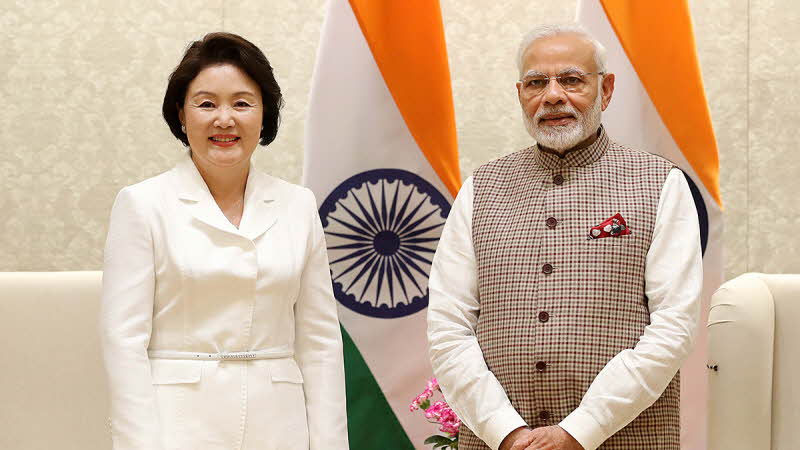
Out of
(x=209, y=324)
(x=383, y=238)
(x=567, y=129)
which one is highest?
(x=567, y=129)

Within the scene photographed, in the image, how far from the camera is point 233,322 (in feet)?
6.31

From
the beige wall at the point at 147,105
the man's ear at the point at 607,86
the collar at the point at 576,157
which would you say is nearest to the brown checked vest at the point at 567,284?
the collar at the point at 576,157

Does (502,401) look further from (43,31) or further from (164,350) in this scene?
(43,31)

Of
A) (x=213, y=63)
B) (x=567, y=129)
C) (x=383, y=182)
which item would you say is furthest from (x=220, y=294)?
(x=383, y=182)

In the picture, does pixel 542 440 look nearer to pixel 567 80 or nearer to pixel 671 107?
pixel 567 80

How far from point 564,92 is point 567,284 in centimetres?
45

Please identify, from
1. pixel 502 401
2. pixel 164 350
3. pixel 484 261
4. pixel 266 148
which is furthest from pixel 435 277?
pixel 266 148

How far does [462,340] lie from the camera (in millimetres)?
2100

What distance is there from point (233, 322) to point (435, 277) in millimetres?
513

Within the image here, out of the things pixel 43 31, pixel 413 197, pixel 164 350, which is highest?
pixel 43 31

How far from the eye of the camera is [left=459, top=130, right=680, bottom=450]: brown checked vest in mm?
2021

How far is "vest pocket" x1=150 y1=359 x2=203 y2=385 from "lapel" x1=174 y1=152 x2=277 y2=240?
0.93ft

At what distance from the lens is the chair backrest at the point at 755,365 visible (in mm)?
2582

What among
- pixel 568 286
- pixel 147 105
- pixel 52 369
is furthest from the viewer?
pixel 147 105
